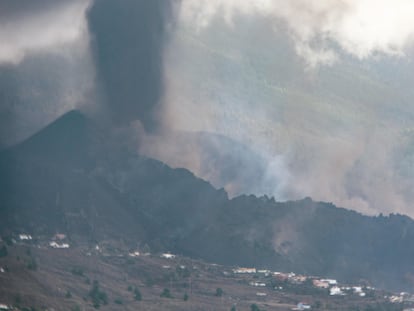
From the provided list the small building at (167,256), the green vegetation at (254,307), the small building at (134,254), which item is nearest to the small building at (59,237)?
the small building at (134,254)

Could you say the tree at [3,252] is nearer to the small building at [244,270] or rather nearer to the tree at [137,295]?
the tree at [137,295]

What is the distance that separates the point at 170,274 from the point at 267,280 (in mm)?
10329

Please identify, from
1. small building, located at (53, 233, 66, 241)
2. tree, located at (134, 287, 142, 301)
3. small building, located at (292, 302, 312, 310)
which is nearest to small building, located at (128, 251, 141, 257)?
small building, located at (53, 233, 66, 241)

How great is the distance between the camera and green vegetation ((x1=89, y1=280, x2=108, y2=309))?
122350 mm

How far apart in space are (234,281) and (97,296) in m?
21.8

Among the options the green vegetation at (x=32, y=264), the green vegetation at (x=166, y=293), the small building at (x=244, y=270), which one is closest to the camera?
the green vegetation at (x=32, y=264)

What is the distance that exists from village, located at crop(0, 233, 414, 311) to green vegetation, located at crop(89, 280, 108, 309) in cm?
572

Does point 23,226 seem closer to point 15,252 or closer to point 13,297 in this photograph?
point 15,252

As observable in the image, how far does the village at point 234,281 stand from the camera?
135125 mm

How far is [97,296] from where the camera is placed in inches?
4921

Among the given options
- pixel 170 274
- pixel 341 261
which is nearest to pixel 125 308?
pixel 170 274

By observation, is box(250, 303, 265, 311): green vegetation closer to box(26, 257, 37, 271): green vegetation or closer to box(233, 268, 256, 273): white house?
box(233, 268, 256, 273): white house

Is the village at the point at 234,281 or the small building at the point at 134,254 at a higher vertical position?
the small building at the point at 134,254

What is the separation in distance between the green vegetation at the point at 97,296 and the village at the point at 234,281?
5721mm
